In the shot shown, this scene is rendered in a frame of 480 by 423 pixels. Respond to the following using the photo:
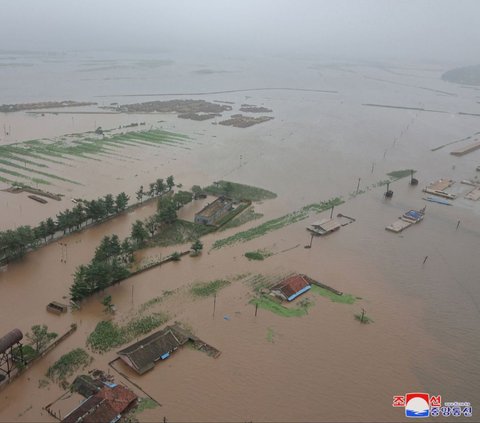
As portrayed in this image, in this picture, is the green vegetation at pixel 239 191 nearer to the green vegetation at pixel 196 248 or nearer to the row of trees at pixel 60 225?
the row of trees at pixel 60 225

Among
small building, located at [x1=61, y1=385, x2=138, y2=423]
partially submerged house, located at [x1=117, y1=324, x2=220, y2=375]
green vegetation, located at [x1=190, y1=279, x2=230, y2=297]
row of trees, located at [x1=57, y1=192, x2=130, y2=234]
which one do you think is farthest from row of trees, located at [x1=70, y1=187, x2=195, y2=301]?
small building, located at [x1=61, y1=385, x2=138, y2=423]

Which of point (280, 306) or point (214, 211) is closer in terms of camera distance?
point (280, 306)

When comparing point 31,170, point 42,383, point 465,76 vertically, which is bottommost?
point 42,383

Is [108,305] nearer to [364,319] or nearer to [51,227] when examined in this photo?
[51,227]

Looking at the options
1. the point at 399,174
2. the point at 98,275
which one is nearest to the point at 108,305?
the point at 98,275

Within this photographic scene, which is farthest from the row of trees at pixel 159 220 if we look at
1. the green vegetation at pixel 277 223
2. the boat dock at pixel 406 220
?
the boat dock at pixel 406 220

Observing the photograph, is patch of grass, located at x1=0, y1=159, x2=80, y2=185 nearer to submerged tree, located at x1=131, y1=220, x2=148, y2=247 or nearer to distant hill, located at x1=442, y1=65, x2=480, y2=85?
submerged tree, located at x1=131, y1=220, x2=148, y2=247
